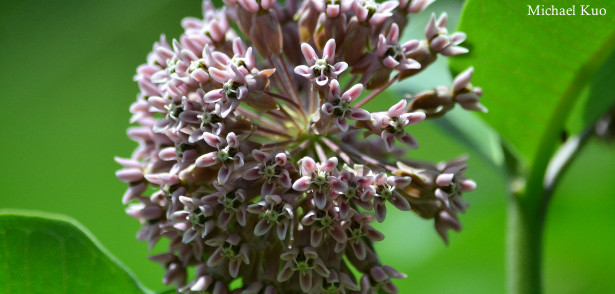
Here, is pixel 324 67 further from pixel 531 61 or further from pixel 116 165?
pixel 116 165

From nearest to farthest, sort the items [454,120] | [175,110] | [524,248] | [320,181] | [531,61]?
[320,181]
[175,110]
[531,61]
[524,248]
[454,120]

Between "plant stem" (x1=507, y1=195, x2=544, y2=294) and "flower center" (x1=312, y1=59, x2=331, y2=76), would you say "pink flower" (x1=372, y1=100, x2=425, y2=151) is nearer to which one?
"flower center" (x1=312, y1=59, x2=331, y2=76)

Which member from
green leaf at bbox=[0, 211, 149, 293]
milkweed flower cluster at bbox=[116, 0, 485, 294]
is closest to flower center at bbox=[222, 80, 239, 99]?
milkweed flower cluster at bbox=[116, 0, 485, 294]

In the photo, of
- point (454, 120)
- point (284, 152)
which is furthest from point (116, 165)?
point (284, 152)

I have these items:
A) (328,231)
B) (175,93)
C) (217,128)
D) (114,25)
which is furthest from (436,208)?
(114,25)

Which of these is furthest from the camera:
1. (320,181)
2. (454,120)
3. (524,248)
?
(454,120)
